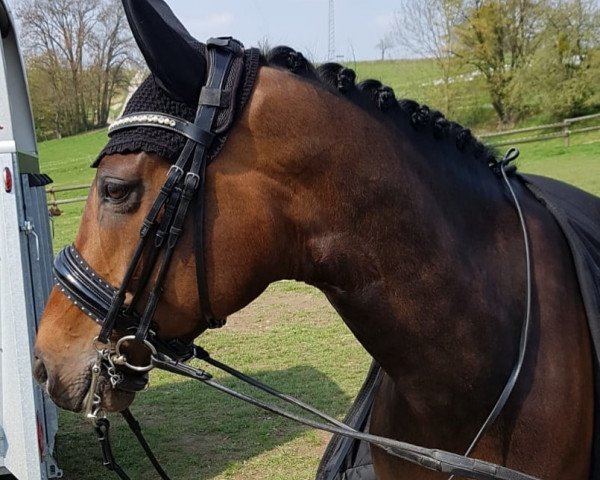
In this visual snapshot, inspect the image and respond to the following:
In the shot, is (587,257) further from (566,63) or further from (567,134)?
(566,63)

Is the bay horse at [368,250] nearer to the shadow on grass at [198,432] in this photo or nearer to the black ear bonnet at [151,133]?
the black ear bonnet at [151,133]

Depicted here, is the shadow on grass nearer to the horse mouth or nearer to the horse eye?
the horse mouth

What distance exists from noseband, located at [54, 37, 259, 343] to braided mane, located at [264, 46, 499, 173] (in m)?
0.14

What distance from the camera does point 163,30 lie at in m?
1.61

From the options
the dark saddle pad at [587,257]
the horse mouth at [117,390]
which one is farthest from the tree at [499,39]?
the horse mouth at [117,390]

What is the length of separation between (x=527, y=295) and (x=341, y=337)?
5866 mm

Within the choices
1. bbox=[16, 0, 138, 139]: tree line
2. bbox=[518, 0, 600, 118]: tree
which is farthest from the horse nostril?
bbox=[518, 0, 600, 118]: tree

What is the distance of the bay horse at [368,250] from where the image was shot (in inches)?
66.4

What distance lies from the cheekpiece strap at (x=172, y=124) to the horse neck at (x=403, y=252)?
0.83 ft

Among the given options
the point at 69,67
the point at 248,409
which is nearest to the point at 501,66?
the point at 69,67

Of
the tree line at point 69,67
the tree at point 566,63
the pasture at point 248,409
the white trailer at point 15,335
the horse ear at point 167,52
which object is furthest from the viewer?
the tree at point 566,63

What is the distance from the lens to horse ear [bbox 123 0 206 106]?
5.17 ft

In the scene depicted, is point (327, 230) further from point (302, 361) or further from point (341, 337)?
point (341, 337)

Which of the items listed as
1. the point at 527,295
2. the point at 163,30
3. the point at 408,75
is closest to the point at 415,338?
the point at 527,295
